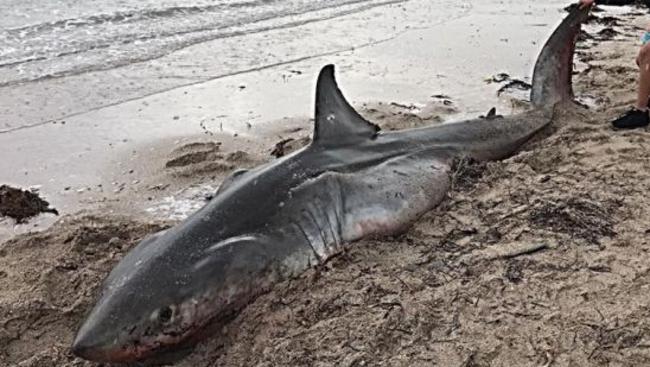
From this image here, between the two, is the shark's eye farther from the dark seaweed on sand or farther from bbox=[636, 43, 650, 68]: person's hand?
bbox=[636, 43, 650, 68]: person's hand

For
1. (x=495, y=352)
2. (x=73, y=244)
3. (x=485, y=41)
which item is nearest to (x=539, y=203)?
(x=495, y=352)

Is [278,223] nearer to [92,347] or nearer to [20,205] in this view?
[92,347]

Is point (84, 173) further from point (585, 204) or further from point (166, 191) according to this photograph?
point (585, 204)

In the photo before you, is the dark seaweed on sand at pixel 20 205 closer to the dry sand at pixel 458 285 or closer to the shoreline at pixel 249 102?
the shoreline at pixel 249 102

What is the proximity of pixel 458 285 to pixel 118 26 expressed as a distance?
8665mm

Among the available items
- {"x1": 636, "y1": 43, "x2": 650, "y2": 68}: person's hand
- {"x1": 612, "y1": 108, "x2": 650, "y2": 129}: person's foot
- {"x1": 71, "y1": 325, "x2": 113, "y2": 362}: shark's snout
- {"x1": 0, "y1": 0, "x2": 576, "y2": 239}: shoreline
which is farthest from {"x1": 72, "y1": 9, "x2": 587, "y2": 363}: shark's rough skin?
{"x1": 0, "y1": 0, "x2": 576, "y2": 239}: shoreline

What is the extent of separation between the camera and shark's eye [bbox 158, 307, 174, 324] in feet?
9.75

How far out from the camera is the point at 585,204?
13.0ft

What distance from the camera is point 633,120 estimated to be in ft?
17.0

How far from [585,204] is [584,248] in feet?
1.71

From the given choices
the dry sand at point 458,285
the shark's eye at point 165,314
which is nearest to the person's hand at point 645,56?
the dry sand at point 458,285

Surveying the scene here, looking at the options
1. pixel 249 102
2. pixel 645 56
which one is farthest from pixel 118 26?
pixel 645 56

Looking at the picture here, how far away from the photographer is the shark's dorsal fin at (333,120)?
4215 millimetres

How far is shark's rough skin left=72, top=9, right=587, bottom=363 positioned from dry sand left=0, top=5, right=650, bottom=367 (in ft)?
0.37
